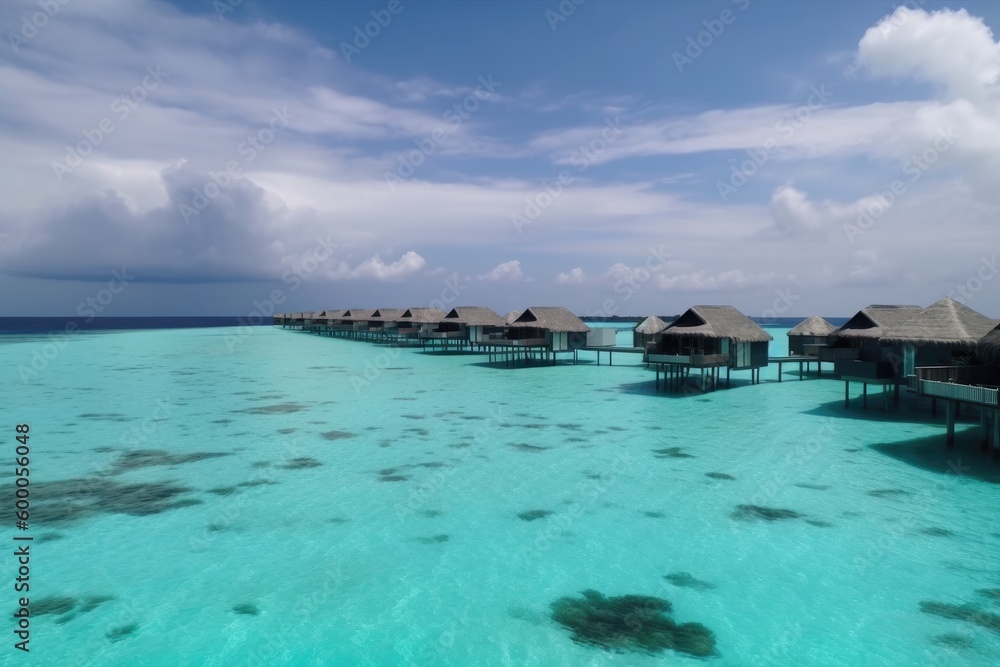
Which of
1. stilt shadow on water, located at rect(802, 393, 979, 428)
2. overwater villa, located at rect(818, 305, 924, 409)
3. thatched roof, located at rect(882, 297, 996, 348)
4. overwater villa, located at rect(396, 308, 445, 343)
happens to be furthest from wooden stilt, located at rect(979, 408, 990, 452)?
overwater villa, located at rect(396, 308, 445, 343)

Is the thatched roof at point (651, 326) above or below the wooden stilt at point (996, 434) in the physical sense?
above

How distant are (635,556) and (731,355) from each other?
68.4 feet

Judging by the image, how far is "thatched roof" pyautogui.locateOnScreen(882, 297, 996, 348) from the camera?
1903 centimetres

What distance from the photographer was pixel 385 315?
216ft

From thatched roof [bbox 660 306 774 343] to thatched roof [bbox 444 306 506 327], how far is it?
19.6 meters

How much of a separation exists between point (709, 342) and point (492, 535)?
20.5 meters

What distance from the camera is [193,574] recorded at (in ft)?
30.7

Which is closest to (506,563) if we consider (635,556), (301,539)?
(635,556)

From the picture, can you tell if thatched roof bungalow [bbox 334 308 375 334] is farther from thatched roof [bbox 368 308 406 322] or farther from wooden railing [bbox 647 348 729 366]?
wooden railing [bbox 647 348 729 366]

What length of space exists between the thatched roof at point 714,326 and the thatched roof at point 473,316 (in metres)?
19.6

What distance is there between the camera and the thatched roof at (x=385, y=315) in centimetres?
6290

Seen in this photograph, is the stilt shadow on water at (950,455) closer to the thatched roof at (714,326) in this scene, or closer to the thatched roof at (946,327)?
the thatched roof at (946,327)

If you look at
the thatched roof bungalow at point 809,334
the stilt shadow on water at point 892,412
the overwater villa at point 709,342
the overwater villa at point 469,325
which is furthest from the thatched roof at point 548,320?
the stilt shadow on water at point 892,412

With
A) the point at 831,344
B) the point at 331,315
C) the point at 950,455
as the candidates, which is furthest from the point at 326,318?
the point at 950,455
